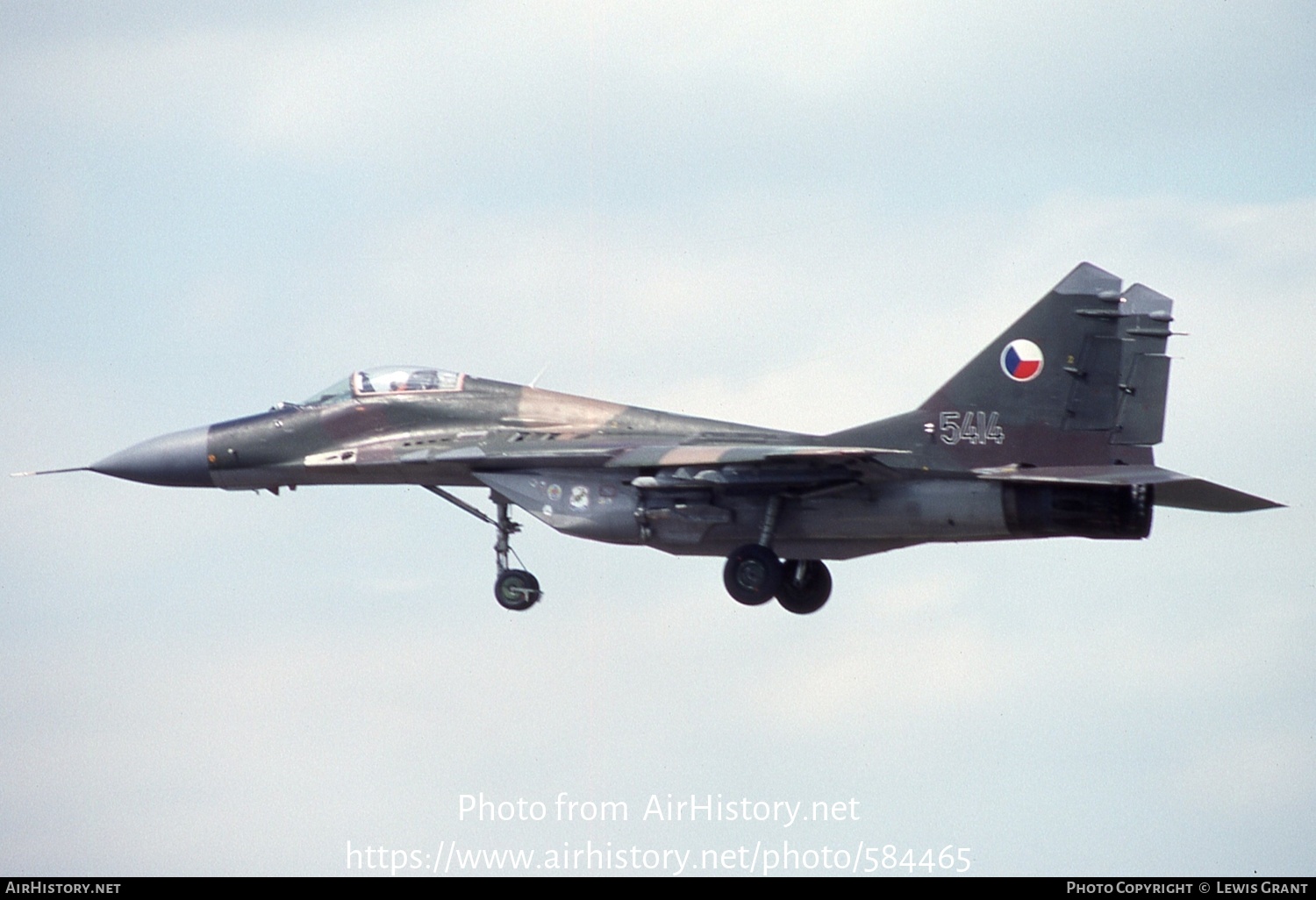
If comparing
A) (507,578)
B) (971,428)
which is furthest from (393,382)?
(971,428)

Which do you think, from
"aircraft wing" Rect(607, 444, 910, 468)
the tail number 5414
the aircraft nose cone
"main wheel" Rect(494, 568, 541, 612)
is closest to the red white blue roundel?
the tail number 5414

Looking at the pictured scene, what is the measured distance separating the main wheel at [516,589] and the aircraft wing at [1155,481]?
20.4ft

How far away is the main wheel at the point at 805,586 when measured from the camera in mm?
30594

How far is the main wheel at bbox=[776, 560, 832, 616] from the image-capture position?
100 ft

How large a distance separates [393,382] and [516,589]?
333cm

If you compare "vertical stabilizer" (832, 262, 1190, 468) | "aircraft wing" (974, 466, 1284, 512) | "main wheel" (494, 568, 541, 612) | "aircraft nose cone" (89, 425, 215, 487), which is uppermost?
"vertical stabilizer" (832, 262, 1190, 468)

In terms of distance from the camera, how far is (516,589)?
30844mm

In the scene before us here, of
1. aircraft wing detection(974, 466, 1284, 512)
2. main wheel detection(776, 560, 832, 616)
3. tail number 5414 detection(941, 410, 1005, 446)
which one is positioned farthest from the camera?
main wheel detection(776, 560, 832, 616)

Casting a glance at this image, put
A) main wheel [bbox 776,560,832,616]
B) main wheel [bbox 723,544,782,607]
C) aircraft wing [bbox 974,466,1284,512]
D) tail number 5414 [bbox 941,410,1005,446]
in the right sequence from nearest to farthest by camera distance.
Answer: aircraft wing [bbox 974,466,1284,512]
tail number 5414 [bbox 941,410,1005,446]
main wheel [bbox 723,544,782,607]
main wheel [bbox 776,560,832,616]

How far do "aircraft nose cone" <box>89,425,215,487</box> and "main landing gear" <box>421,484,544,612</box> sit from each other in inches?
162

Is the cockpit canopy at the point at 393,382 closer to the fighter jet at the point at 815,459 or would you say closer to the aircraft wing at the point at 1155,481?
the fighter jet at the point at 815,459

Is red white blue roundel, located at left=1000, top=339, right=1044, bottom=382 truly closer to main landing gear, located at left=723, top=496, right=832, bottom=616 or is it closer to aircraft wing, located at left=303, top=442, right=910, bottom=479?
aircraft wing, located at left=303, top=442, right=910, bottom=479

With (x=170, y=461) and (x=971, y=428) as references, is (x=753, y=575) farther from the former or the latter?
(x=170, y=461)

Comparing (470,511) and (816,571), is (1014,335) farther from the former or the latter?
(470,511)
